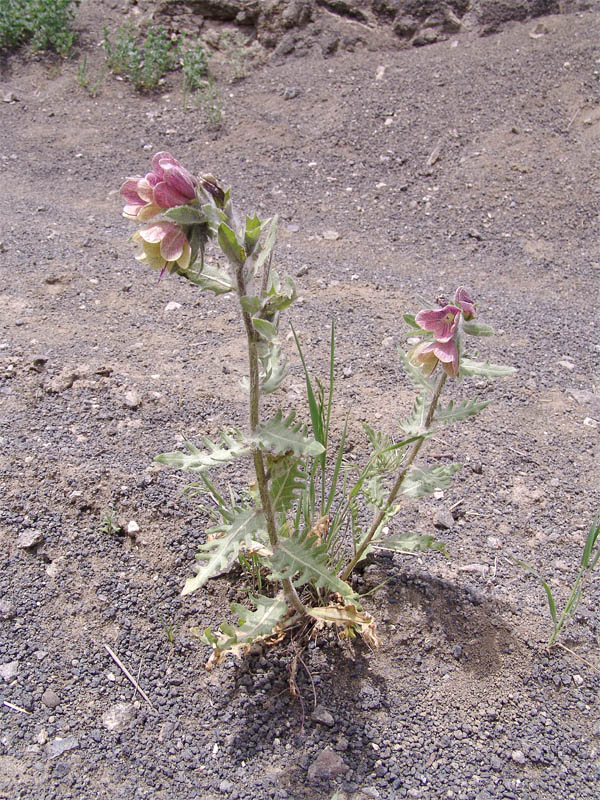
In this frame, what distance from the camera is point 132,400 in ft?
9.86

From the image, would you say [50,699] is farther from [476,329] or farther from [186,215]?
[476,329]

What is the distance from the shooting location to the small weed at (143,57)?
631 centimetres

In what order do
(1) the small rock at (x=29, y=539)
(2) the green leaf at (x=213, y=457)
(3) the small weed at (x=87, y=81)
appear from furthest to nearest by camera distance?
(3) the small weed at (x=87, y=81) < (1) the small rock at (x=29, y=539) < (2) the green leaf at (x=213, y=457)

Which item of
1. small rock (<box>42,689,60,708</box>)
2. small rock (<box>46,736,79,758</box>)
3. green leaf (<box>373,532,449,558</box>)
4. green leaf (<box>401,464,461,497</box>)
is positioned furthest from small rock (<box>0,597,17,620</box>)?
green leaf (<box>401,464,461,497</box>)

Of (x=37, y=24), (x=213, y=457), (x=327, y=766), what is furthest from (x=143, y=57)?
(x=327, y=766)

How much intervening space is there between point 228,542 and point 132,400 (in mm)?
1418

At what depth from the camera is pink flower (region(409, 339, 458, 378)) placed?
1753 millimetres

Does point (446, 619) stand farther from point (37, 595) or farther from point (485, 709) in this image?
Result: point (37, 595)

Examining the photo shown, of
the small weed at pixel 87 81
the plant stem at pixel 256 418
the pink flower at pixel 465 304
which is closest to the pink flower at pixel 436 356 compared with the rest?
the pink flower at pixel 465 304

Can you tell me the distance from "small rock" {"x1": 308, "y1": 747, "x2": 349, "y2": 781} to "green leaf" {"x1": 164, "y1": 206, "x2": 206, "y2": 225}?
59.0 inches

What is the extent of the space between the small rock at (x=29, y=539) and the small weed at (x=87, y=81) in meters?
5.25

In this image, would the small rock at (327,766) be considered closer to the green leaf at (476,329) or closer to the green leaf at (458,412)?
the green leaf at (458,412)

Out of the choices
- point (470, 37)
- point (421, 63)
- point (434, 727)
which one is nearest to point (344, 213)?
point (421, 63)

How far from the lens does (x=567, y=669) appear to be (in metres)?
2.15
